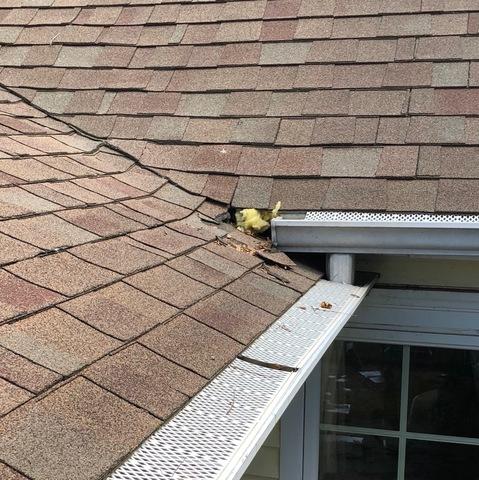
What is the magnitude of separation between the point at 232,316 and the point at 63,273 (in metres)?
0.53

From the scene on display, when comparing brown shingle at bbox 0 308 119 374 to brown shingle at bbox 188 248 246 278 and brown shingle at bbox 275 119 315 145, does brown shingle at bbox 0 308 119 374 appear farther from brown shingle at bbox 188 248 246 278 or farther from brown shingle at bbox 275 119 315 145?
brown shingle at bbox 275 119 315 145

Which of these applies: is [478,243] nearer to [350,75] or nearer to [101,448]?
[350,75]

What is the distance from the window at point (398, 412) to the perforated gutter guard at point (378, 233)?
811 millimetres

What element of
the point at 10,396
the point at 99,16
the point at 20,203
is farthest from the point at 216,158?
the point at 10,396

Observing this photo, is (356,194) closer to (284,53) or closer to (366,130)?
(366,130)

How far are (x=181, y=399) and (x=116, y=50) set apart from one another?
9.74ft

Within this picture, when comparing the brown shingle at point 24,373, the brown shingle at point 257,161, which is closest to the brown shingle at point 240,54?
the brown shingle at point 257,161

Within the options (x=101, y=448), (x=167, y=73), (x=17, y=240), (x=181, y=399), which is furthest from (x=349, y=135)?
(x=101, y=448)

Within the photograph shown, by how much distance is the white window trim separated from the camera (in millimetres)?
3492

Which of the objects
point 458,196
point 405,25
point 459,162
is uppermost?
point 405,25

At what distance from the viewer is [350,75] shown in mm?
3701

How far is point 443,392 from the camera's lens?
376 cm

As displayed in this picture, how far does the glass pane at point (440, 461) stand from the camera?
147 inches

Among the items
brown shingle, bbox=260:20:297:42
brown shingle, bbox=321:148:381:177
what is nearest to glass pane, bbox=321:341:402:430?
brown shingle, bbox=321:148:381:177
